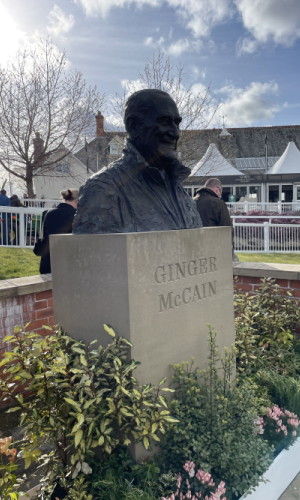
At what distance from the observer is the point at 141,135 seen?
2945mm

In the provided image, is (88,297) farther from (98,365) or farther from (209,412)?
(209,412)

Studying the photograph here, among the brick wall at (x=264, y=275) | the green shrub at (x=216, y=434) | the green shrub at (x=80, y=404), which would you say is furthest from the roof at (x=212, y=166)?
the green shrub at (x=80, y=404)

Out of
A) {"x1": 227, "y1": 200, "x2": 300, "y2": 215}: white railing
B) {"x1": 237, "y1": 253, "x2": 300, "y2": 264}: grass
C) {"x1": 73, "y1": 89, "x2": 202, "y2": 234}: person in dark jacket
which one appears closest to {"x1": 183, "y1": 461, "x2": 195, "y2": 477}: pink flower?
{"x1": 73, "y1": 89, "x2": 202, "y2": 234}: person in dark jacket

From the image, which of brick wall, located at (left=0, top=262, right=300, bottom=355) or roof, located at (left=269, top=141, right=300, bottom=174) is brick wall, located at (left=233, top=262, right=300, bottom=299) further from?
roof, located at (left=269, top=141, right=300, bottom=174)

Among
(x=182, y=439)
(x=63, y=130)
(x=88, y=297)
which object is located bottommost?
(x=182, y=439)

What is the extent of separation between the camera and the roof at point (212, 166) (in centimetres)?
1806

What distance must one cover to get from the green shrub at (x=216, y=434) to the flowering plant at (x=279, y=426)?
15 centimetres

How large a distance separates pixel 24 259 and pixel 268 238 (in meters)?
6.36

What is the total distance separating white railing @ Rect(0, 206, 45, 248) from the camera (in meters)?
9.88

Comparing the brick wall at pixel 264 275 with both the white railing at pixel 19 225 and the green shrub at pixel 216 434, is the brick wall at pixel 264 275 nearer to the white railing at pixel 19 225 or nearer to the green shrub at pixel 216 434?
the green shrub at pixel 216 434

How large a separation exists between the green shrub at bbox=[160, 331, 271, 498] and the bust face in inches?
54.6

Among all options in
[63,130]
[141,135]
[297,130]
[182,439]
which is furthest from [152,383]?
[297,130]

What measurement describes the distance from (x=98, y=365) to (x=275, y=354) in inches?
85.9

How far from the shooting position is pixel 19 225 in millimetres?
9992
